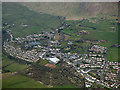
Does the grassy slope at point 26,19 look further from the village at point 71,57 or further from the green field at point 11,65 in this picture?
the green field at point 11,65

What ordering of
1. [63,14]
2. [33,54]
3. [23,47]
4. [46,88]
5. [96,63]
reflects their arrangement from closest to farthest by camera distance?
[46,88] < [96,63] < [33,54] < [23,47] < [63,14]

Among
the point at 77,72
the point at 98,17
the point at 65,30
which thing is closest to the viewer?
the point at 77,72

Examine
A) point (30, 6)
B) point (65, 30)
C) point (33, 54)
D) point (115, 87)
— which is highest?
point (30, 6)

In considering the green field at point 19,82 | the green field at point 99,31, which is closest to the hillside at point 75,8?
the green field at point 99,31

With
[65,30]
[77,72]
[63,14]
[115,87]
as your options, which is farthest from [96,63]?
[63,14]

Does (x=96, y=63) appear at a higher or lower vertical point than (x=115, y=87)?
higher

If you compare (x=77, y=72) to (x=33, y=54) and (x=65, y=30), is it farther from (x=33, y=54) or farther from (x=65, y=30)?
(x=65, y=30)

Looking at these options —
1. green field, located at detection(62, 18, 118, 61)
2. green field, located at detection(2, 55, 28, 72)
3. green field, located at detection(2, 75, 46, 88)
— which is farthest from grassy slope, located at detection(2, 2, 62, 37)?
green field, located at detection(2, 75, 46, 88)

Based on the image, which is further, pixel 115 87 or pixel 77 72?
pixel 77 72
